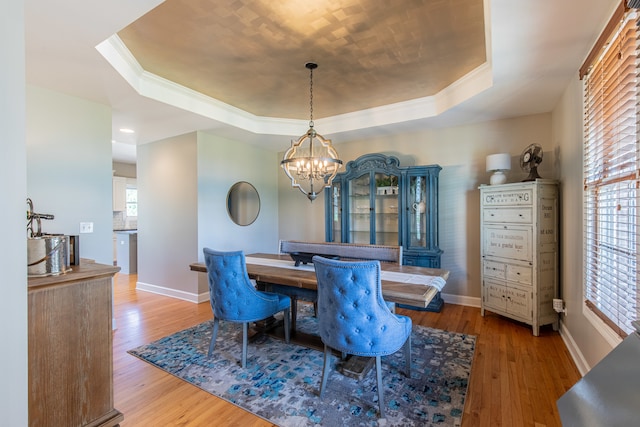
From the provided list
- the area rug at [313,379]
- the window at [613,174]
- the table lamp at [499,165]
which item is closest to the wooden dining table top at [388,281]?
the area rug at [313,379]

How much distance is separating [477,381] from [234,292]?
195cm

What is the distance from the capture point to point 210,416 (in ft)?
5.92

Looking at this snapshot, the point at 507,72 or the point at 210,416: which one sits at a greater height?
the point at 507,72

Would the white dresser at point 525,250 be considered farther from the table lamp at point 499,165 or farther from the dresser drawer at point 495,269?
the table lamp at point 499,165

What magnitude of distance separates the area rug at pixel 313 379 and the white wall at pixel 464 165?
3.88 feet

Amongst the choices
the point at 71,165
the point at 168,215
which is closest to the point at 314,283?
the point at 71,165

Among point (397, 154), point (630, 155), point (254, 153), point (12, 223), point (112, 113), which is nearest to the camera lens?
point (12, 223)

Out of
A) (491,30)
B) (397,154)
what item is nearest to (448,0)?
(491,30)

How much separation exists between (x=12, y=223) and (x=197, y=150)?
3.33 metres

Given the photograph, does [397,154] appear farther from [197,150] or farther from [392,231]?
[197,150]

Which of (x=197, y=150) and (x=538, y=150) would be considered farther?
(x=197, y=150)

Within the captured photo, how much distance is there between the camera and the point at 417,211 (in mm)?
3863

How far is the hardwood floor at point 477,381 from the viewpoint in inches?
69.9

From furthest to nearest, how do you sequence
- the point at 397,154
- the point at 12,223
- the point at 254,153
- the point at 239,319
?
1. the point at 254,153
2. the point at 397,154
3. the point at 239,319
4. the point at 12,223
